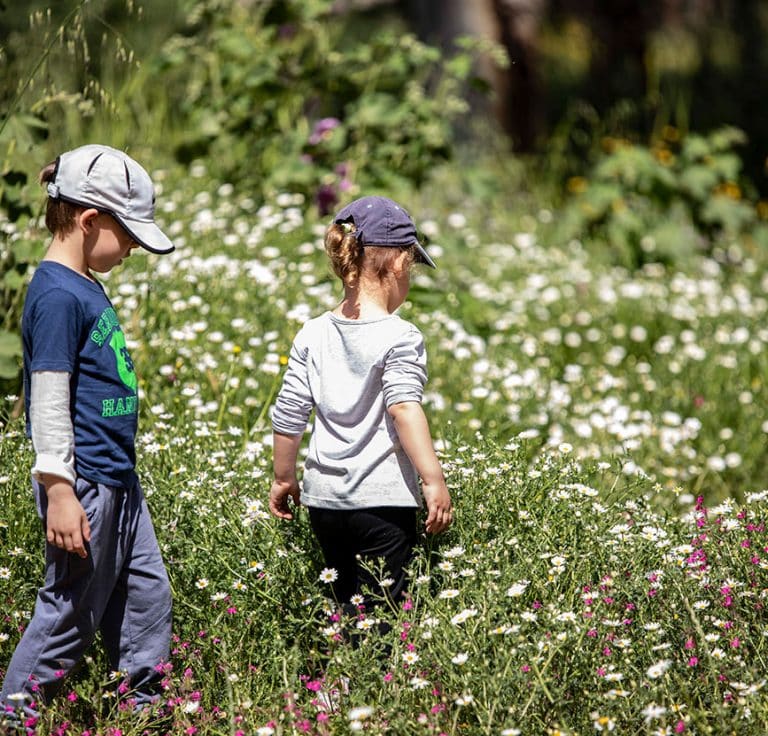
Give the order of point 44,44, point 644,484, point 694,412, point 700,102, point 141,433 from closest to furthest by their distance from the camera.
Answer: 1. point 644,484
2. point 44,44
3. point 141,433
4. point 694,412
5. point 700,102

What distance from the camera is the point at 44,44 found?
364cm

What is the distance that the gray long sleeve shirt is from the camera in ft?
9.02

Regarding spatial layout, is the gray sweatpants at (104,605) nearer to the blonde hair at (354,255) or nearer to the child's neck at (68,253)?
the child's neck at (68,253)

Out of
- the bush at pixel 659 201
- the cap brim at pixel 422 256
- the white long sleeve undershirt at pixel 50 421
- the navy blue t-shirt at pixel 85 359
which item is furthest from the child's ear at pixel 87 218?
the bush at pixel 659 201

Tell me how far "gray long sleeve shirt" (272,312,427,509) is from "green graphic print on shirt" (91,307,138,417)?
45cm

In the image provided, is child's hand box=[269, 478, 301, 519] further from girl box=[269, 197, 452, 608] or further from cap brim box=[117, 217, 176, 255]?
cap brim box=[117, 217, 176, 255]

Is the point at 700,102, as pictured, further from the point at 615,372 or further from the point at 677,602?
the point at 677,602

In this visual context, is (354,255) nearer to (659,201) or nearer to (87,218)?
(87,218)

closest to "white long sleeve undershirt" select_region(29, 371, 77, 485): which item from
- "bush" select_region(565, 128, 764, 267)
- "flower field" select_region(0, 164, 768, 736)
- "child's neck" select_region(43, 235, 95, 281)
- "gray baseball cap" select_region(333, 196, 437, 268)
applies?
"child's neck" select_region(43, 235, 95, 281)

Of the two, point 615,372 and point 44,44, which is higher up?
point 44,44

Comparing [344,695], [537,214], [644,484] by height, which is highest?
[537,214]

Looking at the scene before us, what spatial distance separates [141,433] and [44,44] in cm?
132

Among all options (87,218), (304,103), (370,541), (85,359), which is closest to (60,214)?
(87,218)

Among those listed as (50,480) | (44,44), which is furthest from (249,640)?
(44,44)
